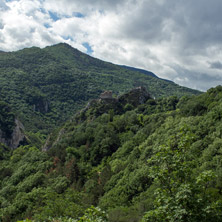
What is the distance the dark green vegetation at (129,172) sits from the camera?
7773mm

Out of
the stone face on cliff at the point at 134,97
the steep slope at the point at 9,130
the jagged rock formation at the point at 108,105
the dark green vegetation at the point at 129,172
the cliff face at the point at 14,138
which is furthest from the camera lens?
the steep slope at the point at 9,130

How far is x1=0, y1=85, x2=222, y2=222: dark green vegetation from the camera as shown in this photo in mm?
7773

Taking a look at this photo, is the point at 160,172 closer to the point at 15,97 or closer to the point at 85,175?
the point at 85,175

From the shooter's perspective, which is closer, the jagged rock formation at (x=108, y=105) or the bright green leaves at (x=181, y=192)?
the bright green leaves at (x=181, y=192)

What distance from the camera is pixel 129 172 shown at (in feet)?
112

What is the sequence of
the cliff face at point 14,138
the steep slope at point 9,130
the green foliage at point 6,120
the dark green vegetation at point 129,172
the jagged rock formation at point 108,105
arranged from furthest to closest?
the green foliage at point 6,120, the steep slope at point 9,130, the cliff face at point 14,138, the jagged rock formation at point 108,105, the dark green vegetation at point 129,172

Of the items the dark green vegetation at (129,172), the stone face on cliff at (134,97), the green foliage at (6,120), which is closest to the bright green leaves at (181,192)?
the dark green vegetation at (129,172)

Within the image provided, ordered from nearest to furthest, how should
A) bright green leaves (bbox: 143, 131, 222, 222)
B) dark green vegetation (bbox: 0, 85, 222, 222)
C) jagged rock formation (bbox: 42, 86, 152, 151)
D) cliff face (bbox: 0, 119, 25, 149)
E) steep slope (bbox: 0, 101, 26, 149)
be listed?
bright green leaves (bbox: 143, 131, 222, 222) → dark green vegetation (bbox: 0, 85, 222, 222) → jagged rock formation (bbox: 42, 86, 152, 151) → cliff face (bbox: 0, 119, 25, 149) → steep slope (bbox: 0, 101, 26, 149)

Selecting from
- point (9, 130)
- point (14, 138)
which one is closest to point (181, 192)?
point (9, 130)

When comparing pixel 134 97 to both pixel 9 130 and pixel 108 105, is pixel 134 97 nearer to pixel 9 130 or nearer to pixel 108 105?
pixel 108 105

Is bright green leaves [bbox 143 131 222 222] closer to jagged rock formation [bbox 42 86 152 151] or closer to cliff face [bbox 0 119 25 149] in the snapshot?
jagged rock formation [bbox 42 86 152 151]

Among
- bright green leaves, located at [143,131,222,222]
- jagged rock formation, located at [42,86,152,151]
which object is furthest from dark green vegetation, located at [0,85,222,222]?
jagged rock formation, located at [42,86,152,151]

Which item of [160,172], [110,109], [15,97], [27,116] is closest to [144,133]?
[110,109]

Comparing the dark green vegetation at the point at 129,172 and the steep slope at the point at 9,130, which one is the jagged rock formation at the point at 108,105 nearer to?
the dark green vegetation at the point at 129,172
